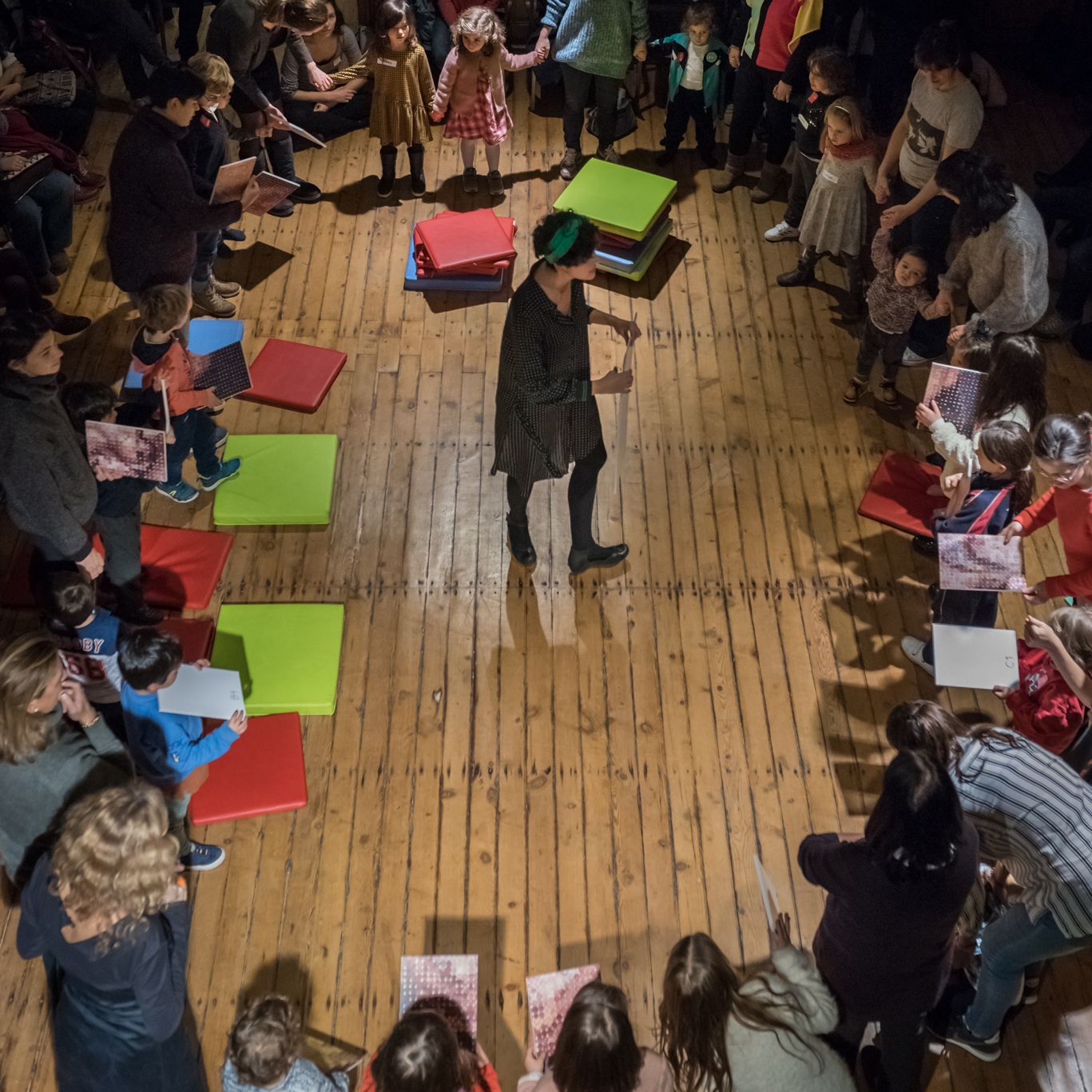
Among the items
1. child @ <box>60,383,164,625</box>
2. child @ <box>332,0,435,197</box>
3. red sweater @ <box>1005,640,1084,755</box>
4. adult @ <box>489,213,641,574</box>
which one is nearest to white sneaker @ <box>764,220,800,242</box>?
child @ <box>332,0,435,197</box>

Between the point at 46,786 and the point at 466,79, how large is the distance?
15.8 feet

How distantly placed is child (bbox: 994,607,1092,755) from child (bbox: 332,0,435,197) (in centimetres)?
467

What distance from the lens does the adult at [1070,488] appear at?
3533mm

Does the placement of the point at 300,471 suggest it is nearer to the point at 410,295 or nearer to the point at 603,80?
the point at 410,295

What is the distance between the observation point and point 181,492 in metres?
4.81

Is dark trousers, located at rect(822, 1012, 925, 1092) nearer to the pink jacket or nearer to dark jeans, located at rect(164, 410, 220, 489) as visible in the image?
dark jeans, located at rect(164, 410, 220, 489)

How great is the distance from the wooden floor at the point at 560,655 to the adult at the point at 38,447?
2.98 ft

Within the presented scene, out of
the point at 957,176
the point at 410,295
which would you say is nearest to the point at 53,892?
the point at 410,295

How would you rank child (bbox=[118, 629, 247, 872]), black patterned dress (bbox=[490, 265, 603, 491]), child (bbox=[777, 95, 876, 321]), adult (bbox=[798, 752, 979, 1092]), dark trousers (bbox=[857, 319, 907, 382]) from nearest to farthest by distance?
adult (bbox=[798, 752, 979, 1092]) → child (bbox=[118, 629, 247, 872]) → black patterned dress (bbox=[490, 265, 603, 491]) → dark trousers (bbox=[857, 319, 907, 382]) → child (bbox=[777, 95, 876, 321])

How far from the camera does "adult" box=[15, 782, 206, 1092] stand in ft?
8.54

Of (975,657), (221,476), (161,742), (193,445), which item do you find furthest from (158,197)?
(975,657)

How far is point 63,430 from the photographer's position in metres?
3.67

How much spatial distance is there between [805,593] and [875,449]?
42.0 inches

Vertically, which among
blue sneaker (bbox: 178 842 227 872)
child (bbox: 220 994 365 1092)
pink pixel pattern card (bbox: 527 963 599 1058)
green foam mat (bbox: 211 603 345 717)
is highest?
child (bbox: 220 994 365 1092)
